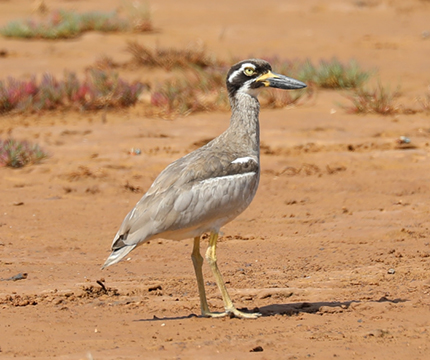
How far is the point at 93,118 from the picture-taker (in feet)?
42.9

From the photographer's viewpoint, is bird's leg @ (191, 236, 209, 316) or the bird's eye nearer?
bird's leg @ (191, 236, 209, 316)

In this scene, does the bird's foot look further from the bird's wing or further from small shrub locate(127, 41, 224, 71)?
small shrub locate(127, 41, 224, 71)

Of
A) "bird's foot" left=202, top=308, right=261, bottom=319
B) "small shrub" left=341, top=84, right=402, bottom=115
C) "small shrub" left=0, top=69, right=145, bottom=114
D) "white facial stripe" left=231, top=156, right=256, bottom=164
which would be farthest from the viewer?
"small shrub" left=0, top=69, right=145, bottom=114

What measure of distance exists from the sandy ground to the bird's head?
67.6 inches

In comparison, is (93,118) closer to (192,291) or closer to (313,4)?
(192,291)

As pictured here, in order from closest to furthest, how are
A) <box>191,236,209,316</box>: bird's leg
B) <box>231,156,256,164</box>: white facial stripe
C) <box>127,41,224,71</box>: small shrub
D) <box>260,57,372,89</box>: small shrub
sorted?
<box>191,236,209,316</box>: bird's leg, <box>231,156,256,164</box>: white facial stripe, <box>260,57,372,89</box>: small shrub, <box>127,41,224,71</box>: small shrub

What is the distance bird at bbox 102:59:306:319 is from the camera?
5957 mm

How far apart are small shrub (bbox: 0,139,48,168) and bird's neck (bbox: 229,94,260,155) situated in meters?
4.82

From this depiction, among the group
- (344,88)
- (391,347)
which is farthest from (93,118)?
(391,347)

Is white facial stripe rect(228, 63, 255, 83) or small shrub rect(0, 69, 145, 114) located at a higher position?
white facial stripe rect(228, 63, 255, 83)

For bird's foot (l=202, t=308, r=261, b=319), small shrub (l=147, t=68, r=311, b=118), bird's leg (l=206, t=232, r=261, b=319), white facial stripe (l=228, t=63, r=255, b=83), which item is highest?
white facial stripe (l=228, t=63, r=255, b=83)

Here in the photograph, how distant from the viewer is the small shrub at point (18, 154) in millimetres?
10688

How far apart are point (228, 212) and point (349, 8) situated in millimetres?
16601

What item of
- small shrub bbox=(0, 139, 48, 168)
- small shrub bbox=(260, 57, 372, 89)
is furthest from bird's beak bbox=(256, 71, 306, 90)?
small shrub bbox=(260, 57, 372, 89)
